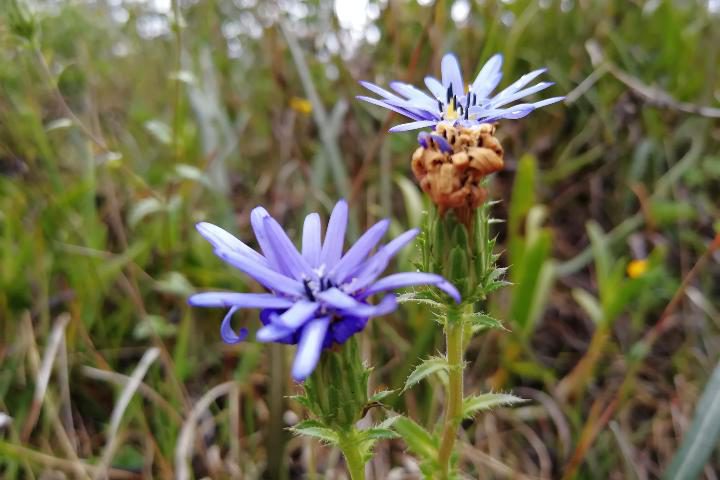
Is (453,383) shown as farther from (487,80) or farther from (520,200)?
(520,200)

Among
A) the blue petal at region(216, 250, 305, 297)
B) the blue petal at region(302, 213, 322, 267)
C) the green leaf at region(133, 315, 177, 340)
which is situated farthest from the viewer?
the green leaf at region(133, 315, 177, 340)

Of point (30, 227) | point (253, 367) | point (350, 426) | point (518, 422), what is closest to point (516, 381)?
point (518, 422)

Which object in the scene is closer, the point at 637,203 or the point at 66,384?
the point at 66,384

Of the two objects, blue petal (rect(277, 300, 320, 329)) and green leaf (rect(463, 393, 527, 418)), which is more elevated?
blue petal (rect(277, 300, 320, 329))

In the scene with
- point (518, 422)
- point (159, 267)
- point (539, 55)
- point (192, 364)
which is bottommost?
point (518, 422)

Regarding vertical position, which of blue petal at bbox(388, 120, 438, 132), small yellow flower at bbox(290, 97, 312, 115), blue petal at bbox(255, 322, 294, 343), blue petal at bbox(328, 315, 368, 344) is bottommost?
blue petal at bbox(328, 315, 368, 344)

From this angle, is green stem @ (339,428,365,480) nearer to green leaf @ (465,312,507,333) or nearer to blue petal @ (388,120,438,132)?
green leaf @ (465,312,507,333)

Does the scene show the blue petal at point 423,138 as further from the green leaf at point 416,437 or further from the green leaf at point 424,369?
the green leaf at point 416,437

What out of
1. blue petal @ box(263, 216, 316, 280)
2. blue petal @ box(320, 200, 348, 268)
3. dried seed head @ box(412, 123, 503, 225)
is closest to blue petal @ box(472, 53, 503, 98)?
dried seed head @ box(412, 123, 503, 225)

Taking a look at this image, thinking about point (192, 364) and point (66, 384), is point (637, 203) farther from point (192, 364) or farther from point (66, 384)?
point (66, 384)
